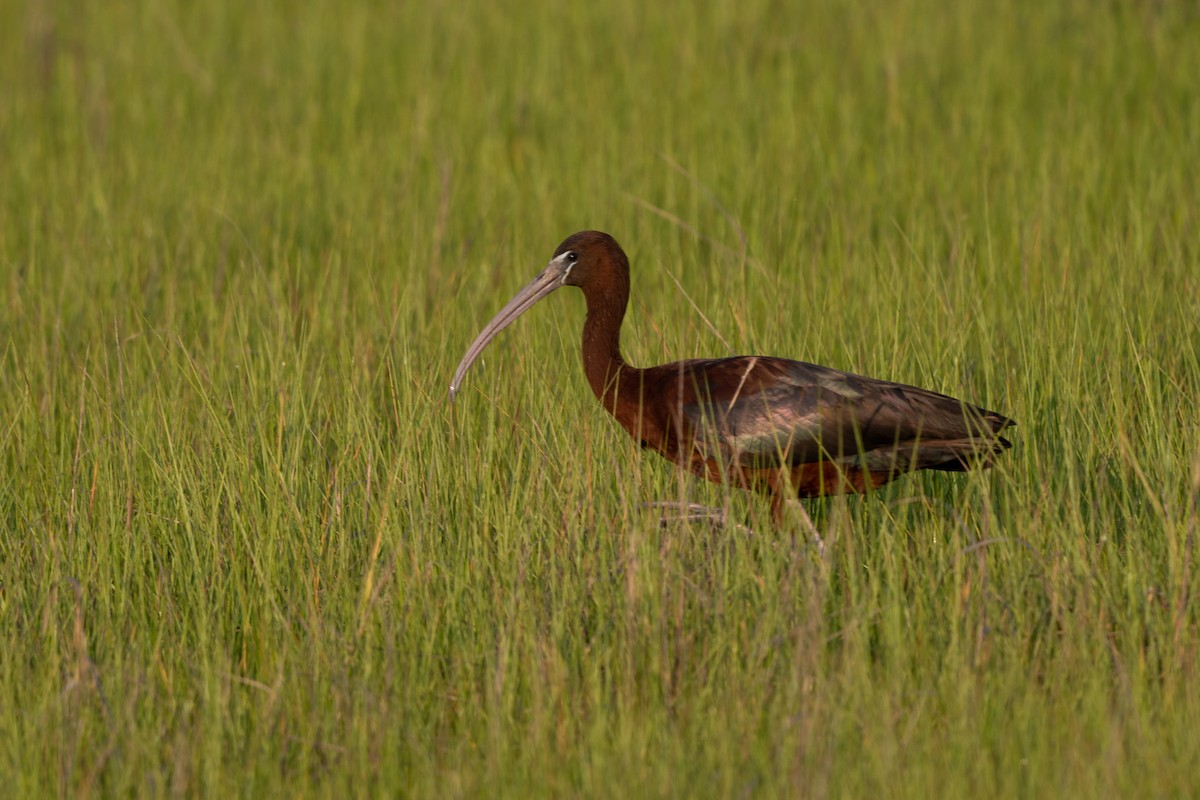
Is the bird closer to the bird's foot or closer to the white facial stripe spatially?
the bird's foot

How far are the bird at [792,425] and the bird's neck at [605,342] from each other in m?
0.02

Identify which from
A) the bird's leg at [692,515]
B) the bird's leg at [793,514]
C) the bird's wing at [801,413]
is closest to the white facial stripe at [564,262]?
the bird's wing at [801,413]

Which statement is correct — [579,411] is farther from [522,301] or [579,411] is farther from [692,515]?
[692,515]

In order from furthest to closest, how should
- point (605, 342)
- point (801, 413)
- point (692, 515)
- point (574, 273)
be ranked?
1. point (574, 273)
2. point (605, 342)
3. point (801, 413)
4. point (692, 515)

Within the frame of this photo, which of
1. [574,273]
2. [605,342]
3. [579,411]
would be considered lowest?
[579,411]

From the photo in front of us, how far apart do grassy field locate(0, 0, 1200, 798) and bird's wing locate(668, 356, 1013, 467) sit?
179 millimetres

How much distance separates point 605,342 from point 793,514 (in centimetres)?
89

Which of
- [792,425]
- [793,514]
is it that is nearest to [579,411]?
[792,425]

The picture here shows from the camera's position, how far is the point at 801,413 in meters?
4.36

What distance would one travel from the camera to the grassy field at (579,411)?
10.8ft

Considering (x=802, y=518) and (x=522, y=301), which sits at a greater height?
(x=522, y=301)

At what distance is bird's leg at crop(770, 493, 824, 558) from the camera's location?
408 cm

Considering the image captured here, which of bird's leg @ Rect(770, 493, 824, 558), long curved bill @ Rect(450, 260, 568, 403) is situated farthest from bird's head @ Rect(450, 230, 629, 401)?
bird's leg @ Rect(770, 493, 824, 558)

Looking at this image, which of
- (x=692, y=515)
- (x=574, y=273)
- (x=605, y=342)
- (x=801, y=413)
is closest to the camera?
(x=692, y=515)
